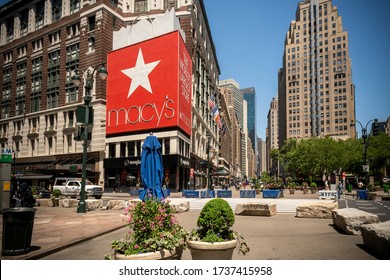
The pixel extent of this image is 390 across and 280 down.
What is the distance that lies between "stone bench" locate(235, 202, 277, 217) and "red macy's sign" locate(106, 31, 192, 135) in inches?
950

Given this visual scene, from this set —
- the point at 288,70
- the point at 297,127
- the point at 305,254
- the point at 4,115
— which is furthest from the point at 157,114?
the point at 297,127

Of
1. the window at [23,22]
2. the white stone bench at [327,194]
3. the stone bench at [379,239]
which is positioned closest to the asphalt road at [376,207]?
the white stone bench at [327,194]

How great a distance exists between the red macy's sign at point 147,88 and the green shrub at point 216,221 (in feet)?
108

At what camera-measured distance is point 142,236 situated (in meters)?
5.00

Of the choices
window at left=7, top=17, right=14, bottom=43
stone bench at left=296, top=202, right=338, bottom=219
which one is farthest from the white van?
stone bench at left=296, top=202, right=338, bottom=219

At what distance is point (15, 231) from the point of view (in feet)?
21.2

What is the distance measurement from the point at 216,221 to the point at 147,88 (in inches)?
1353

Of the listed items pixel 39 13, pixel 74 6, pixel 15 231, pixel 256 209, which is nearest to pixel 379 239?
pixel 15 231

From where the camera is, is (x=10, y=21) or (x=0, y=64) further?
(x=0, y=64)

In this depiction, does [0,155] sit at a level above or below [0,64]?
below

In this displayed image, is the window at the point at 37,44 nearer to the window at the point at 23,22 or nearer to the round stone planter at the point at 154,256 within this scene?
the window at the point at 23,22

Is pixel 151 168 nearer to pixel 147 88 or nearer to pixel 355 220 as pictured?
pixel 355 220

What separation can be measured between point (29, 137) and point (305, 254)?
13.5 m
